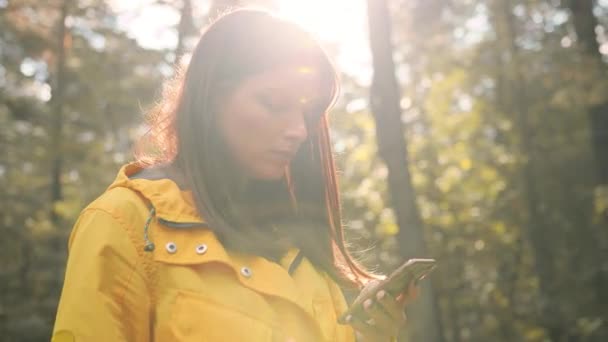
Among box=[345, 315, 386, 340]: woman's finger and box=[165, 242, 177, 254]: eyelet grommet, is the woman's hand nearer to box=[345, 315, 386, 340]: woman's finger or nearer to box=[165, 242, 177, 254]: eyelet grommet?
box=[345, 315, 386, 340]: woman's finger

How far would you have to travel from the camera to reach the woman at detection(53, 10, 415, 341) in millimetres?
1633

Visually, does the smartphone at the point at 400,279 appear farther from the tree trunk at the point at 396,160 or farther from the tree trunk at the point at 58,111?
the tree trunk at the point at 58,111

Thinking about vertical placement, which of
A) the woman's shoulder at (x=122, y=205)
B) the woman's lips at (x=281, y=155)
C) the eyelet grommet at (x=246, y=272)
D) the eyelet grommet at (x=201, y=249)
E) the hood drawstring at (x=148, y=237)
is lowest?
the eyelet grommet at (x=246, y=272)

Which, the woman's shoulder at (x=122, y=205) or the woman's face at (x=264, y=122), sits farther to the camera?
the woman's face at (x=264, y=122)

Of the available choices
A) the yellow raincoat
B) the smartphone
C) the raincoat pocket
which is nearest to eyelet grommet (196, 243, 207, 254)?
the yellow raincoat

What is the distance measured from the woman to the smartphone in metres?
0.03

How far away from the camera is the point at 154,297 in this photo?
1.68 meters

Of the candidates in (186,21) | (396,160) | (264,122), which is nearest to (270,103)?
(264,122)

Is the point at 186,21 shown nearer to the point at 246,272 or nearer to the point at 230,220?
the point at 230,220

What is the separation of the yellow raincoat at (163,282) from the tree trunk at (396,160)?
5605 millimetres

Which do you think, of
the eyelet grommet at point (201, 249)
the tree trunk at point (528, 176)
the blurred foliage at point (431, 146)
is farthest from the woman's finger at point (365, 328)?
the tree trunk at point (528, 176)

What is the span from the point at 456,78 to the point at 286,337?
12.5 m

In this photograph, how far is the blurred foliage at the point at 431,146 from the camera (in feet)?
41.6

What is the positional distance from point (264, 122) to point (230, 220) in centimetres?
28
